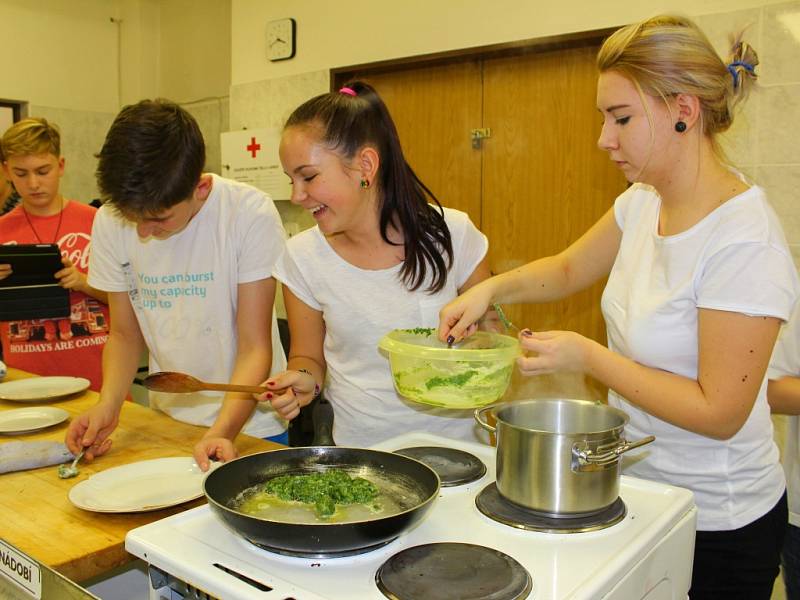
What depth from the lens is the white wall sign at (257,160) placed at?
4219mm

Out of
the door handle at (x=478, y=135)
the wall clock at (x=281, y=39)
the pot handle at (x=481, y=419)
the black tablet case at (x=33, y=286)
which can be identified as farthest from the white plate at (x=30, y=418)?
the wall clock at (x=281, y=39)

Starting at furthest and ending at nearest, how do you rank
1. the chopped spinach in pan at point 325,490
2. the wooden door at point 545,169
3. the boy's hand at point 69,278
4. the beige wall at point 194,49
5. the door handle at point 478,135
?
the beige wall at point 194,49
the door handle at point 478,135
the wooden door at point 545,169
the boy's hand at point 69,278
the chopped spinach in pan at point 325,490

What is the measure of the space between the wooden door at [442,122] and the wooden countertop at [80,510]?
2.09 m

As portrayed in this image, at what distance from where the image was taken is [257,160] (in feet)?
14.2

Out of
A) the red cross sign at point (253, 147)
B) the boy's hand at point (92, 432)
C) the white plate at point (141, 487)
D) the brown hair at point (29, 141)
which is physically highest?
the red cross sign at point (253, 147)

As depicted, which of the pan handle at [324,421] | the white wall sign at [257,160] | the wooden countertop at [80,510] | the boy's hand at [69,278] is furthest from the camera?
the white wall sign at [257,160]

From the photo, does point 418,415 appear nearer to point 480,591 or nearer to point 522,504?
point 522,504

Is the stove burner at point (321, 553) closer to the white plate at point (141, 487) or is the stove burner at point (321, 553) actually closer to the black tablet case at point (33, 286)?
the white plate at point (141, 487)

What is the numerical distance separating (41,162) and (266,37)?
1911 mm

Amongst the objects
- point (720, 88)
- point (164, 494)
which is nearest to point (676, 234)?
point (720, 88)

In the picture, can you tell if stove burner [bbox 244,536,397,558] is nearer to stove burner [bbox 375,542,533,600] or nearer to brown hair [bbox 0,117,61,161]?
stove burner [bbox 375,542,533,600]

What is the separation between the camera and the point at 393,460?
1191 mm

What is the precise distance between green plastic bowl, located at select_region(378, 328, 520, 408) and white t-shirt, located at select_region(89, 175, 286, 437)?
2.04 feet

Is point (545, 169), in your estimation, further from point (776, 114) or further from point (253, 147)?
point (253, 147)
